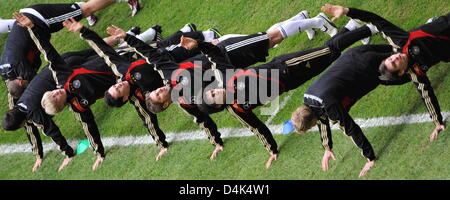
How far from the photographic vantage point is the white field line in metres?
6.50

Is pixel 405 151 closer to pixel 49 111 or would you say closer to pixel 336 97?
pixel 336 97

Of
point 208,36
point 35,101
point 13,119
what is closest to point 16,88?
point 35,101

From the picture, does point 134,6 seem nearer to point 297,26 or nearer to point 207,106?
point 297,26

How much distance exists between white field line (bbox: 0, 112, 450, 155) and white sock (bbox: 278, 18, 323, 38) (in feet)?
3.97

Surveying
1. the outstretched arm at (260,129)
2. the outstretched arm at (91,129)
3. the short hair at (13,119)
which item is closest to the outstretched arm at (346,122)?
the outstretched arm at (260,129)

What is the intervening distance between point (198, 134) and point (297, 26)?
228 centimetres

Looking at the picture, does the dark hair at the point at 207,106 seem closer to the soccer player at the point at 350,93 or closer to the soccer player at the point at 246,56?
the soccer player at the point at 246,56

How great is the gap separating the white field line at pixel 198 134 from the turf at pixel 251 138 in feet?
0.27

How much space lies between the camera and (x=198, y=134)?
8.53 meters

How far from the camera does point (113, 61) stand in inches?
287

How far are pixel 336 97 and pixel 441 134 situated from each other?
1.14 m

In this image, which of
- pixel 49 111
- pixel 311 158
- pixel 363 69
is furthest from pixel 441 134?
pixel 49 111

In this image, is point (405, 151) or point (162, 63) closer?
point (405, 151)

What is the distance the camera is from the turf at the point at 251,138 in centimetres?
628
